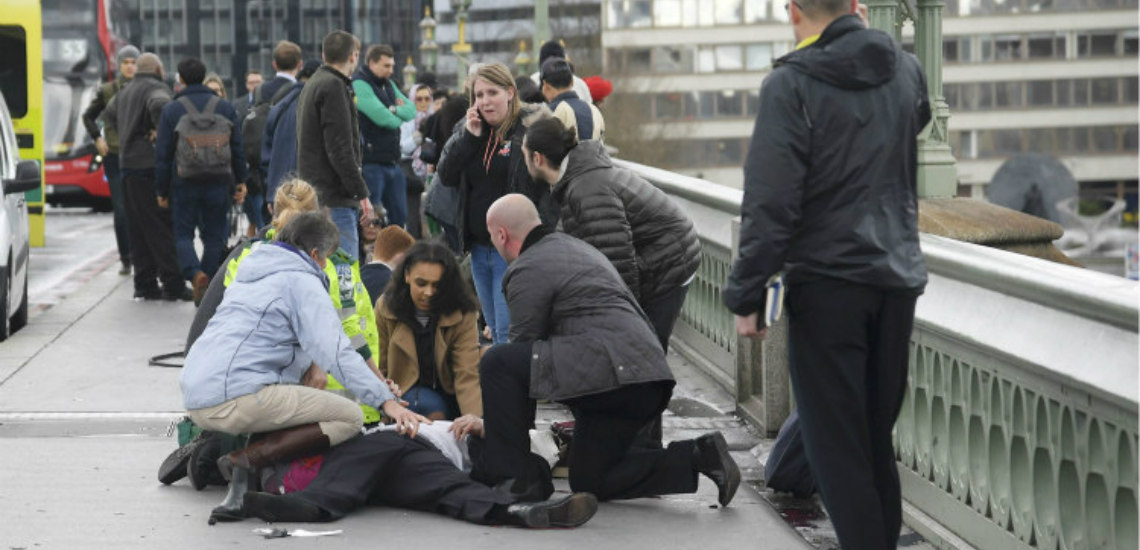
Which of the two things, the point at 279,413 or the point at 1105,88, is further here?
the point at 1105,88

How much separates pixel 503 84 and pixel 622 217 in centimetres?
181

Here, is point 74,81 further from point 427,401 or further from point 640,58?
point 640,58

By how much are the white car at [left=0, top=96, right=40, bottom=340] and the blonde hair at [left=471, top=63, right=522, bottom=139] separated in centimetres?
439

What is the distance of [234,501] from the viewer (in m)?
7.40

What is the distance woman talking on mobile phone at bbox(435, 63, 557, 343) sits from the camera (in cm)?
990

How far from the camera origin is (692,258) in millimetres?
8625

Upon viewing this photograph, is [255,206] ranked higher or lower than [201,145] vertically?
lower

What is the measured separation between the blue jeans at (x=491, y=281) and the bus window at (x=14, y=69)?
12.2 metres

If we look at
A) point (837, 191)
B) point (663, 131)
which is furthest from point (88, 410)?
point (663, 131)

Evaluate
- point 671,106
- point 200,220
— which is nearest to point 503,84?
point 200,220

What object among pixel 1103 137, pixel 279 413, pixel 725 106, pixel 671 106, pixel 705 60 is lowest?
pixel 1103 137

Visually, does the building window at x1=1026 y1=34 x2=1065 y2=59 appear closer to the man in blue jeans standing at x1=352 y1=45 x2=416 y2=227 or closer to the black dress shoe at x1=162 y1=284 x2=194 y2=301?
the black dress shoe at x1=162 y1=284 x2=194 y2=301

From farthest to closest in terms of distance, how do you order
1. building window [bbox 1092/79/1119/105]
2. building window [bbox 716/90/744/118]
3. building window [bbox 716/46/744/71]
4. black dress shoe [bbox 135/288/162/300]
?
building window [bbox 716/90/744/118] → building window [bbox 716/46/744/71] → building window [bbox 1092/79/1119/105] → black dress shoe [bbox 135/288/162/300]

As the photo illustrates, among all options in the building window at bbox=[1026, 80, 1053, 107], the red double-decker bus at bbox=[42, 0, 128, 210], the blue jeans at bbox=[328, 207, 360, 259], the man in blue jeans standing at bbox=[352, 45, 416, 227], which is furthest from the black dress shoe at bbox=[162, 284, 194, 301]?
the building window at bbox=[1026, 80, 1053, 107]
